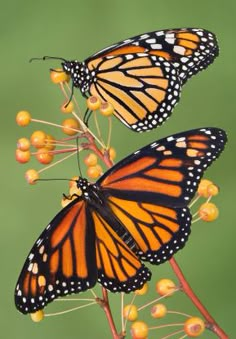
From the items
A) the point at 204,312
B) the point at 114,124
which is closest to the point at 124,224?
the point at 204,312

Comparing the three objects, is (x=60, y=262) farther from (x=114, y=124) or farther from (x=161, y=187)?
(x=114, y=124)

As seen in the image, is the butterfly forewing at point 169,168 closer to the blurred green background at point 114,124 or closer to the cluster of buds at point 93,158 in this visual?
the cluster of buds at point 93,158

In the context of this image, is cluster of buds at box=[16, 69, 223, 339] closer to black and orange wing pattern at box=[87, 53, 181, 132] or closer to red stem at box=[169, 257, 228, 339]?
red stem at box=[169, 257, 228, 339]

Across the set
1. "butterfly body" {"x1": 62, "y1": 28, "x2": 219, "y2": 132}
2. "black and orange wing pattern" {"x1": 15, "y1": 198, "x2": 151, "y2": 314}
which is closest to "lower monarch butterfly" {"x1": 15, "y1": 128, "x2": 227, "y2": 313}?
"black and orange wing pattern" {"x1": 15, "y1": 198, "x2": 151, "y2": 314}

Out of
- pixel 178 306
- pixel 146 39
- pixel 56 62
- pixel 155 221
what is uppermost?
pixel 56 62
